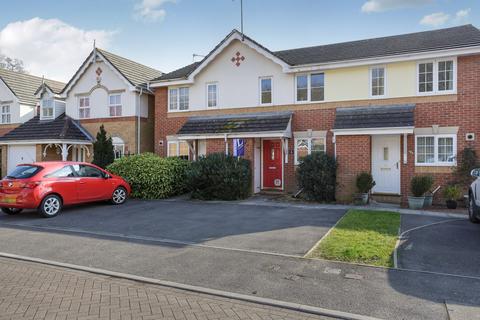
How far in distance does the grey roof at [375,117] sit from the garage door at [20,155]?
55.3 ft

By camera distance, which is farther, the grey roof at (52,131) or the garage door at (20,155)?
the garage door at (20,155)

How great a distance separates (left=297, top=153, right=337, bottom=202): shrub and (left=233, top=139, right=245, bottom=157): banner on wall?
116 inches

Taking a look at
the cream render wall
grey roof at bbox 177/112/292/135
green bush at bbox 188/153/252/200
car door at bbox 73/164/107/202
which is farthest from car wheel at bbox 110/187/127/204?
the cream render wall

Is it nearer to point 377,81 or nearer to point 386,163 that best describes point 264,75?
point 377,81

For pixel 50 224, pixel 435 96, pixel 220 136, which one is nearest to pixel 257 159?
pixel 220 136

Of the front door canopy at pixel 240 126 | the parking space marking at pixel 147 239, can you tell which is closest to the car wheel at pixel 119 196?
the parking space marking at pixel 147 239

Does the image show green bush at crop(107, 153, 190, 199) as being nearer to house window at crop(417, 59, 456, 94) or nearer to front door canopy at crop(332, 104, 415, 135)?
front door canopy at crop(332, 104, 415, 135)

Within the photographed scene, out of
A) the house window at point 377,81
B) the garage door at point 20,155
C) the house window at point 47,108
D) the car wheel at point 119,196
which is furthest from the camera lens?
the house window at point 47,108

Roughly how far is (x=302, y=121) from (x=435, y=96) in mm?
5040

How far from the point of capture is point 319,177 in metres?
13.6

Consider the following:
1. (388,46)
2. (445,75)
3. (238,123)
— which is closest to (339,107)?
(388,46)

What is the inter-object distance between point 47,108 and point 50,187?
13.4 metres

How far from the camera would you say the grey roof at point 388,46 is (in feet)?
45.4

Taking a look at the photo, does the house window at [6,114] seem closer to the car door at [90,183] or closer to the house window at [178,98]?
the house window at [178,98]
